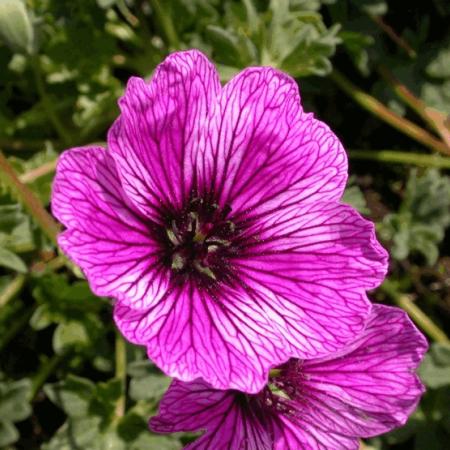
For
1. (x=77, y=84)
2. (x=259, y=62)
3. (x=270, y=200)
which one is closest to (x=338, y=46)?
(x=259, y=62)

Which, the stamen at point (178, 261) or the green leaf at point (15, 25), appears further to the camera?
the green leaf at point (15, 25)

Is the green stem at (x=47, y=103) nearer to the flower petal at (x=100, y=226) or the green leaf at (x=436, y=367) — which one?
the flower petal at (x=100, y=226)

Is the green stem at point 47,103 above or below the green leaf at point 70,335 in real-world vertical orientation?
above

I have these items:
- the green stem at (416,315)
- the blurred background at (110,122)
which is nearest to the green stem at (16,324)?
the blurred background at (110,122)

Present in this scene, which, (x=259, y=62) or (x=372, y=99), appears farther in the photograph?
(x=372, y=99)

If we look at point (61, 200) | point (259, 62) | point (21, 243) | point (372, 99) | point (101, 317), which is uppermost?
point (61, 200)

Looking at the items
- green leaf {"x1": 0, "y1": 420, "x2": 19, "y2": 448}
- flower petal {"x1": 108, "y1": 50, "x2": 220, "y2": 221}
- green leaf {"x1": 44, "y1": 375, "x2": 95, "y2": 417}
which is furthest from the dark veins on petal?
green leaf {"x1": 0, "y1": 420, "x2": 19, "y2": 448}

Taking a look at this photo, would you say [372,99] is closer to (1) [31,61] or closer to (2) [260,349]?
(1) [31,61]
